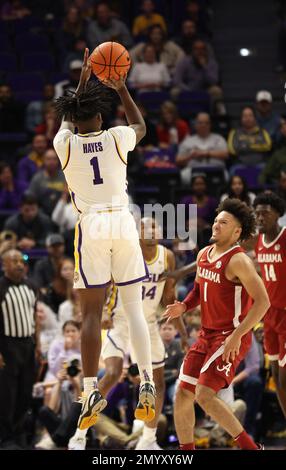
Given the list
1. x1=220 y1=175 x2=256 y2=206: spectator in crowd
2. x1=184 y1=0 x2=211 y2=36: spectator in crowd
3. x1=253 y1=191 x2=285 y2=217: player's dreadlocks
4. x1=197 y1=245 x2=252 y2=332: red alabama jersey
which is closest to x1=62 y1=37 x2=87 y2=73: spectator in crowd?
x1=184 y1=0 x2=211 y2=36: spectator in crowd

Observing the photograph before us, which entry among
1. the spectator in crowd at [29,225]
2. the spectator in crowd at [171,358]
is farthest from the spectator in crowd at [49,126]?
the spectator in crowd at [171,358]

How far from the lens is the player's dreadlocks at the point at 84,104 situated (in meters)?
7.37

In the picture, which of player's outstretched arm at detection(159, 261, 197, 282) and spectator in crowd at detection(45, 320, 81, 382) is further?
spectator in crowd at detection(45, 320, 81, 382)

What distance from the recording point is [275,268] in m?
8.66

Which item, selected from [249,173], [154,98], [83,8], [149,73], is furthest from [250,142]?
[83,8]

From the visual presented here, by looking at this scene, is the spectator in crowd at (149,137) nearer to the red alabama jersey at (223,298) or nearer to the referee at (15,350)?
the referee at (15,350)

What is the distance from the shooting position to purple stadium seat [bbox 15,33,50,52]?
16.7m

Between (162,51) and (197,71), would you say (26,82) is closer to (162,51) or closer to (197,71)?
(162,51)

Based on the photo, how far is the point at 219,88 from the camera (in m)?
15.4

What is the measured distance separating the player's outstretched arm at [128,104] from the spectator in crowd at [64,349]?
4089 millimetres

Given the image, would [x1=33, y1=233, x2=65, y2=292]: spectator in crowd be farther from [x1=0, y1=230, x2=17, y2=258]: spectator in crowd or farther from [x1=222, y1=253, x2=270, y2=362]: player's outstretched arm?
[x1=222, y1=253, x2=270, y2=362]: player's outstretched arm

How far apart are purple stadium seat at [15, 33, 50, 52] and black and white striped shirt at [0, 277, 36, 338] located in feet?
21.5
